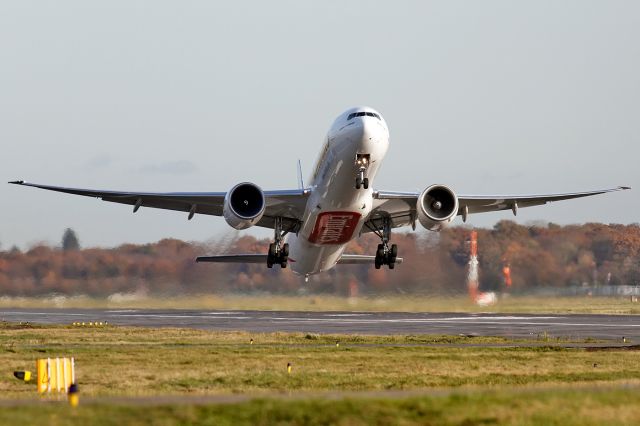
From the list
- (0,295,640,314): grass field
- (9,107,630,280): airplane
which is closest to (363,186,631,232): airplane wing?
(9,107,630,280): airplane

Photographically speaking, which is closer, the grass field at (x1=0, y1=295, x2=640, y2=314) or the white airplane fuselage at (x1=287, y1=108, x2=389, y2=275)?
the white airplane fuselage at (x1=287, y1=108, x2=389, y2=275)

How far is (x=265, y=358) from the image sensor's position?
35438 millimetres

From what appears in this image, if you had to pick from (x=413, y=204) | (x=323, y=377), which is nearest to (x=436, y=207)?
(x=413, y=204)

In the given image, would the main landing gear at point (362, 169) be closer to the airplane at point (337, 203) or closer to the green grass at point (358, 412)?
the airplane at point (337, 203)

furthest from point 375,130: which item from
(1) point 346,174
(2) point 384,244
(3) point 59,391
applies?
(3) point 59,391

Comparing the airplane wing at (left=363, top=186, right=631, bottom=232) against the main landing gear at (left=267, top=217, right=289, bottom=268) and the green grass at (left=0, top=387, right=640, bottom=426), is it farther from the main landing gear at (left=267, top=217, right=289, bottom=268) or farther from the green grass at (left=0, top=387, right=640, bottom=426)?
the green grass at (left=0, top=387, right=640, bottom=426)

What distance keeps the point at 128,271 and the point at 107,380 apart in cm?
4181

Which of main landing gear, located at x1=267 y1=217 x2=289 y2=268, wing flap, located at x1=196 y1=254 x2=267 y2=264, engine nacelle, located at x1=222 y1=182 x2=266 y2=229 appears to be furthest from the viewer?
wing flap, located at x1=196 y1=254 x2=267 y2=264

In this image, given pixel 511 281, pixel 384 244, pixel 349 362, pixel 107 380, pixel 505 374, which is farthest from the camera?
pixel 511 281

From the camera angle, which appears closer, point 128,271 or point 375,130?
point 375,130

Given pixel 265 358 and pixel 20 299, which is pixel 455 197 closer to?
pixel 265 358

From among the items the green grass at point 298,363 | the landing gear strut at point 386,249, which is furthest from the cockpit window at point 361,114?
the landing gear strut at point 386,249

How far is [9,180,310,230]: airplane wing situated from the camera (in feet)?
145

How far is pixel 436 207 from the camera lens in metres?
43.4
